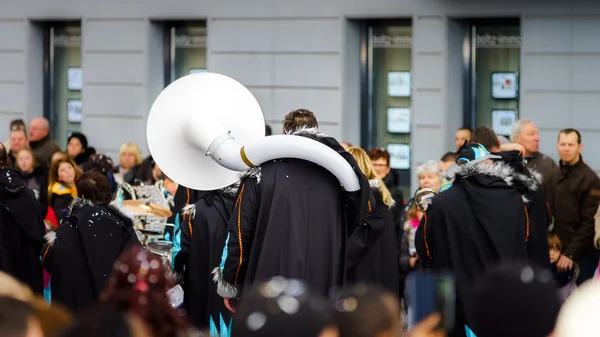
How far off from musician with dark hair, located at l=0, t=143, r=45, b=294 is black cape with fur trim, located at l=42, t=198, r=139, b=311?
111cm

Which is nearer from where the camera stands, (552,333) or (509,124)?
(552,333)

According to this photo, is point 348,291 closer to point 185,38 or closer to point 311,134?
point 311,134

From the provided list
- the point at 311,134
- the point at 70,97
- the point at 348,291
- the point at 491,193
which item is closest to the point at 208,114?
the point at 311,134

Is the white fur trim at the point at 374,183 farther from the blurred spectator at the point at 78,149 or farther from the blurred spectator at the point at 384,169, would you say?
the blurred spectator at the point at 78,149

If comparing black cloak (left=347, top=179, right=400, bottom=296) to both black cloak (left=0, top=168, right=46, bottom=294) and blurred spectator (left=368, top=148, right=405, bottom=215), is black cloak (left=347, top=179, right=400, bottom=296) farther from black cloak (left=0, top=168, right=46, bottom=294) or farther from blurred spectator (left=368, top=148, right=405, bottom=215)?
black cloak (left=0, top=168, right=46, bottom=294)

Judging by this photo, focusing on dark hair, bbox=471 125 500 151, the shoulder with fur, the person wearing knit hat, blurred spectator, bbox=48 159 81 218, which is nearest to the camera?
the person wearing knit hat

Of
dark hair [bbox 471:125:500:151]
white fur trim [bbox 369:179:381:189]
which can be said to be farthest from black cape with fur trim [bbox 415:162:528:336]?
white fur trim [bbox 369:179:381:189]

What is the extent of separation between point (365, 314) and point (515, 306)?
0.41 meters

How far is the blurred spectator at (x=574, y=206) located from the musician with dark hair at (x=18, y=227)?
4.40 metres

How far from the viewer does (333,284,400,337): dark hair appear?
2943 mm

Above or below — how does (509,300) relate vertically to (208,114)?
below

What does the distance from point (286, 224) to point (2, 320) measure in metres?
3.67

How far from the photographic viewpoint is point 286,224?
6.40m

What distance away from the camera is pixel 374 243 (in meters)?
8.52
